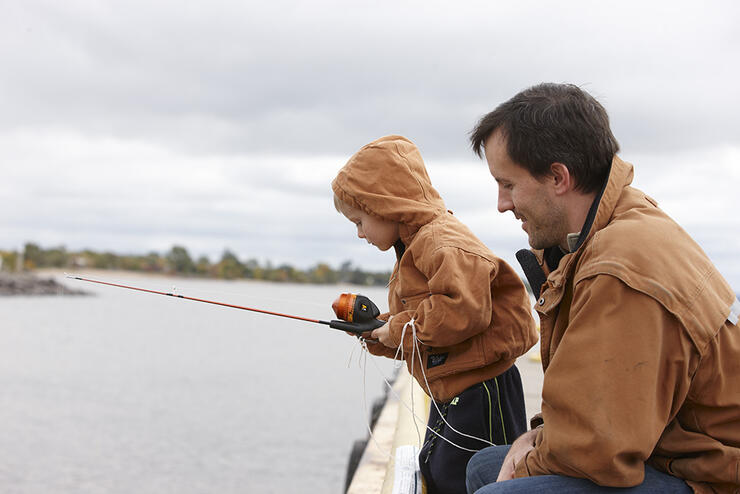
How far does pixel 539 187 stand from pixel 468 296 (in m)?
0.76

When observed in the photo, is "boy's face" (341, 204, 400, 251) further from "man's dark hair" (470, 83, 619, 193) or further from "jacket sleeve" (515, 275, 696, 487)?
"jacket sleeve" (515, 275, 696, 487)

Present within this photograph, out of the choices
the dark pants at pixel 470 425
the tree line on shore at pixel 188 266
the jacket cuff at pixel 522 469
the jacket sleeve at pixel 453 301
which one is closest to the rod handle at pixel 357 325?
the jacket sleeve at pixel 453 301

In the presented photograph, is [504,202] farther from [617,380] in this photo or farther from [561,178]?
[617,380]

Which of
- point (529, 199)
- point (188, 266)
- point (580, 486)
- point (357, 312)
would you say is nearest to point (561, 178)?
point (529, 199)

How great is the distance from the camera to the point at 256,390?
18625mm

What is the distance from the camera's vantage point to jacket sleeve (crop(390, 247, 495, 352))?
102 inches

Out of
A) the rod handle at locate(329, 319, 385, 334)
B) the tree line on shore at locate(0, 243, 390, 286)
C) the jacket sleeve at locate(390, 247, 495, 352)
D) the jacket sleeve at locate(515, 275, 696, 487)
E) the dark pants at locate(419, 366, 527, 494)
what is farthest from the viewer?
the tree line on shore at locate(0, 243, 390, 286)

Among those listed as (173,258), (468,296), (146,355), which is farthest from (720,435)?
(173,258)

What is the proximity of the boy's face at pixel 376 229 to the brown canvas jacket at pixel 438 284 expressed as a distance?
0.15 feet

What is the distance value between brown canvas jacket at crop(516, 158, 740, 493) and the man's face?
209 mm

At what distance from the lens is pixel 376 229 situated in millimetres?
3070

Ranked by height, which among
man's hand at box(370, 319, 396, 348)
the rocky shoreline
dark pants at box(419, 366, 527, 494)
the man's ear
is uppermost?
the man's ear

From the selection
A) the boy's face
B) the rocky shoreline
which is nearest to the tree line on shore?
the rocky shoreline

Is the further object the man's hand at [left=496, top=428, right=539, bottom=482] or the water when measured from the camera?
the water
